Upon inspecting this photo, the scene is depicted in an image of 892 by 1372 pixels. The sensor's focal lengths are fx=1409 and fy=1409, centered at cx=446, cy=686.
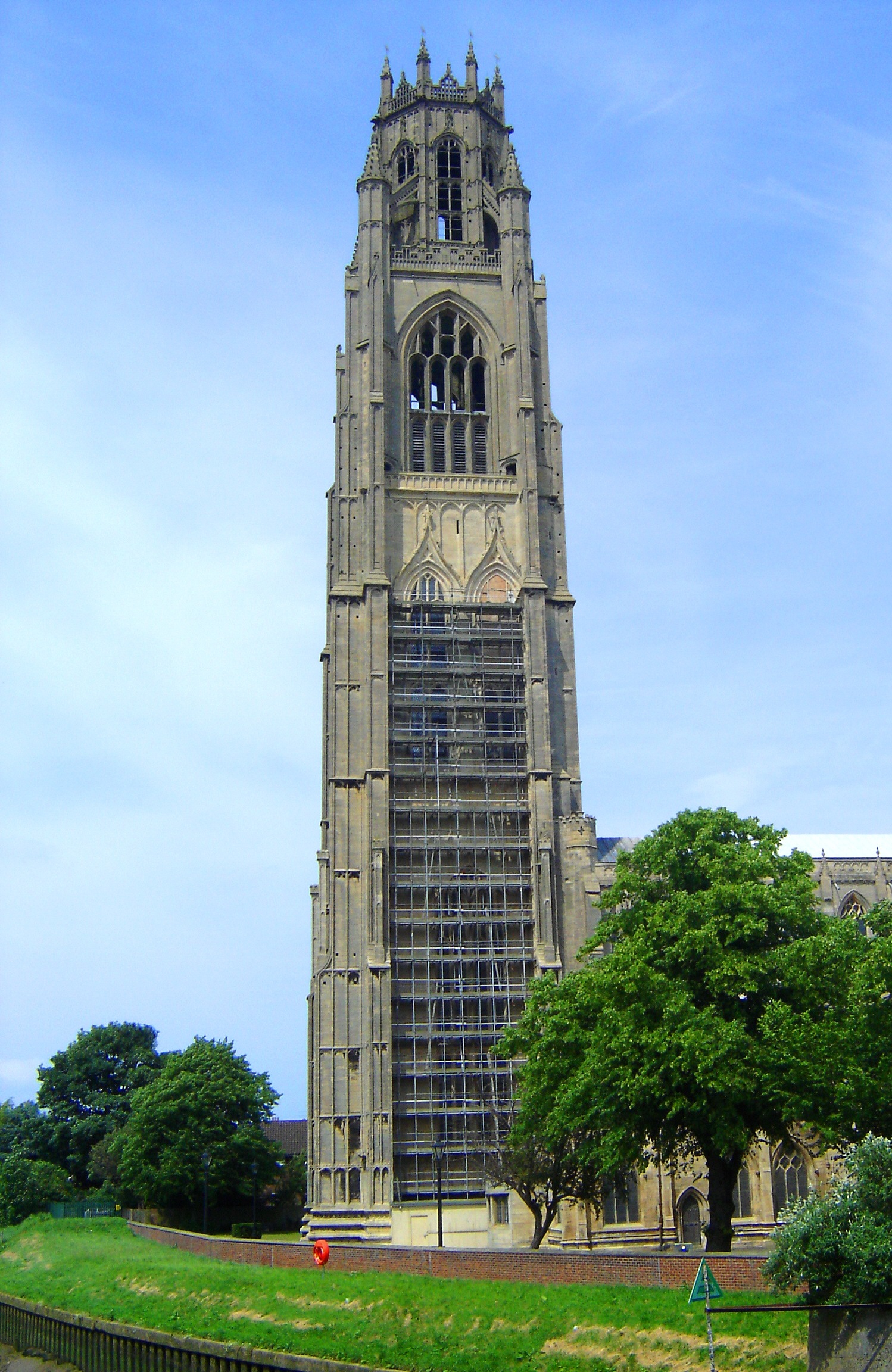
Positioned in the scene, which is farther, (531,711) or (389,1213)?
(531,711)

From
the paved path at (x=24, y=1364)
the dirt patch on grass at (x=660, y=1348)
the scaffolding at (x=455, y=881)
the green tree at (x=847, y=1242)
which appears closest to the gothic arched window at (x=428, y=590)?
the scaffolding at (x=455, y=881)

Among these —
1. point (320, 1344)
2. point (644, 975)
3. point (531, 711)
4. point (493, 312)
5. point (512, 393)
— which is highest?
point (493, 312)

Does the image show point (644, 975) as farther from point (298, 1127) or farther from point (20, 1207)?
point (298, 1127)

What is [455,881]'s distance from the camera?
63.1 m

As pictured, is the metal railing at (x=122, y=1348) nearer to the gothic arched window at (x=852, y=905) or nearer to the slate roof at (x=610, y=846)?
the slate roof at (x=610, y=846)

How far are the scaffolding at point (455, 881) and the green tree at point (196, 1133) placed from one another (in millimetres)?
11324

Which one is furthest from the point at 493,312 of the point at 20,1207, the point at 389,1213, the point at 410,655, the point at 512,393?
the point at 20,1207

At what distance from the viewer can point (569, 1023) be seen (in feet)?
131

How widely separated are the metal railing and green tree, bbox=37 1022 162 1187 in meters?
34.5

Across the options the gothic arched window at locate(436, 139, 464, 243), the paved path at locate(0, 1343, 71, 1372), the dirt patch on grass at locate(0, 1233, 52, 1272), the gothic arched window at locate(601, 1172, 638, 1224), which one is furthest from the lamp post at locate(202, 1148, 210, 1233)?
the gothic arched window at locate(436, 139, 464, 243)

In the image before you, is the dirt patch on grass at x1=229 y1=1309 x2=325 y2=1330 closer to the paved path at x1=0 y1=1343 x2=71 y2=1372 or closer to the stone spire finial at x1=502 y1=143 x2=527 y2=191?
the paved path at x1=0 y1=1343 x2=71 y2=1372

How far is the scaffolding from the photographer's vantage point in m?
59.3

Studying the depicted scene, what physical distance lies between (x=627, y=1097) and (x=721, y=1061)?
2763 millimetres

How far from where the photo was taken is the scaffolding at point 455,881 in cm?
5934
